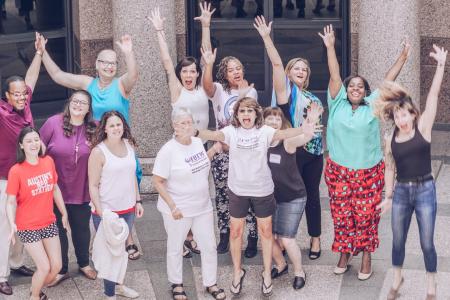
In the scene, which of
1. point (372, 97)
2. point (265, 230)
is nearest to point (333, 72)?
point (372, 97)

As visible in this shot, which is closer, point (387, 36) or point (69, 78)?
point (69, 78)

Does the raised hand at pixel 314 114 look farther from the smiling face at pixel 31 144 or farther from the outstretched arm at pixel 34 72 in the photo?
the outstretched arm at pixel 34 72

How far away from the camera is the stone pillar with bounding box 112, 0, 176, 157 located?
466 inches

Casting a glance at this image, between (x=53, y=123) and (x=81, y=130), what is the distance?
250mm

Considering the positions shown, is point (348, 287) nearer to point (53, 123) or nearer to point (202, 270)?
point (202, 270)

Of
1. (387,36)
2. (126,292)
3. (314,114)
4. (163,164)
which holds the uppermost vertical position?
(387,36)

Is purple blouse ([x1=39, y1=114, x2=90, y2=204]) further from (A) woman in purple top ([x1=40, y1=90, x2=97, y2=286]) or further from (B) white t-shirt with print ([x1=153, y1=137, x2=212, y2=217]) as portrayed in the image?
(B) white t-shirt with print ([x1=153, y1=137, x2=212, y2=217])

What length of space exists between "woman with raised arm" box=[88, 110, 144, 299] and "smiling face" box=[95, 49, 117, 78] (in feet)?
2.68

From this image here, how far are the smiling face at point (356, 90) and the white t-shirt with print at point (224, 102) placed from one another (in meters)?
0.97

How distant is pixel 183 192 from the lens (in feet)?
29.5

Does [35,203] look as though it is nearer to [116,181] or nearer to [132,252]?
[116,181]

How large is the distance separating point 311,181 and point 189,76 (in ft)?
4.88

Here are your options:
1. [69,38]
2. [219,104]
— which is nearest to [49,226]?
[219,104]

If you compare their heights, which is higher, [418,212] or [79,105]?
[79,105]
